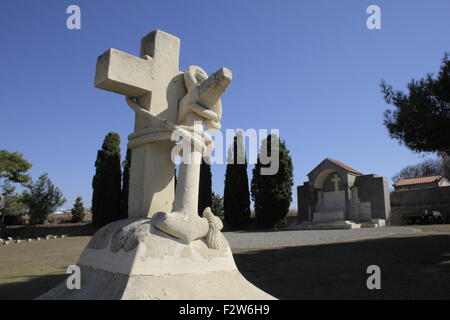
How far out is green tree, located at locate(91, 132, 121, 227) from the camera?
23094 millimetres

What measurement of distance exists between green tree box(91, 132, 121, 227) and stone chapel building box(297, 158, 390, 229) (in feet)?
43.3

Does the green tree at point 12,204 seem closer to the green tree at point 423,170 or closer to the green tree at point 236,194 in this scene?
the green tree at point 236,194

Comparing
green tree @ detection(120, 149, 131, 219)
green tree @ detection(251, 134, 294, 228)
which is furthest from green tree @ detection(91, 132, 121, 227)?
green tree @ detection(251, 134, 294, 228)

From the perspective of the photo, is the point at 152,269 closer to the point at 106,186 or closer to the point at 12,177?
the point at 106,186

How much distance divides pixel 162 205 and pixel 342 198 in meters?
20.2

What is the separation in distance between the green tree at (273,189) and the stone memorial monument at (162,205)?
19319mm

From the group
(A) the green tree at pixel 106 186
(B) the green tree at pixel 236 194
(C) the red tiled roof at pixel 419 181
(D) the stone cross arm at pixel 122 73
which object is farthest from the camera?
(C) the red tiled roof at pixel 419 181

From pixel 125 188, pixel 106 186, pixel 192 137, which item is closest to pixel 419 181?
pixel 125 188

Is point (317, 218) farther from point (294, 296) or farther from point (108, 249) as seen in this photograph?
point (108, 249)

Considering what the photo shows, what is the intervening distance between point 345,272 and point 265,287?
74.5 inches

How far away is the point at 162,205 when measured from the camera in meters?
3.73

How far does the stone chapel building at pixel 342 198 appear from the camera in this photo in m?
20.6

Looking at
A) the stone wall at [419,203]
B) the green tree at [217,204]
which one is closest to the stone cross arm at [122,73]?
the stone wall at [419,203]
